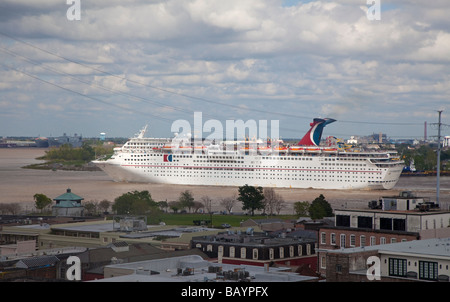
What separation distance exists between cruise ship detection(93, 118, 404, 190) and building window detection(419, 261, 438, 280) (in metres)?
52.8

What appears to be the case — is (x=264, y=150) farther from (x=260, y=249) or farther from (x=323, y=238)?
(x=323, y=238)

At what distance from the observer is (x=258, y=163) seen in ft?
233

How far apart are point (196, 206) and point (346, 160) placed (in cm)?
2508

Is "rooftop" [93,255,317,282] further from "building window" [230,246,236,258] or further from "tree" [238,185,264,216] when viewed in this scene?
"tree" [238,185,264,216]

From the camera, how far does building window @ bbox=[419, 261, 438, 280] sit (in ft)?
44.2

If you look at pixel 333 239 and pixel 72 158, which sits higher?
pixel 72 158

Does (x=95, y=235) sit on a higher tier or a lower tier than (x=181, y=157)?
lower

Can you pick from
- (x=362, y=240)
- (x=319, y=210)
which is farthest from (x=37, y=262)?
(x=319, y=210)

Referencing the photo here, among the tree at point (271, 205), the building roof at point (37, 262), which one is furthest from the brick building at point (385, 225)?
the tree at point (271, 205)

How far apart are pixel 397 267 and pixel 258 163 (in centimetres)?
5691

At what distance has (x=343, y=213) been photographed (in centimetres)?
1898

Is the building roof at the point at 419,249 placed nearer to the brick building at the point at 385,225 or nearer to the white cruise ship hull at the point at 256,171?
the brick building at the point at 385,225
